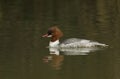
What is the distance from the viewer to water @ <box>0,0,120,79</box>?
15211mm

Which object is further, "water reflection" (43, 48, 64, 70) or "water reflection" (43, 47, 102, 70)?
"water reflection" (43, 47, 102, 70)

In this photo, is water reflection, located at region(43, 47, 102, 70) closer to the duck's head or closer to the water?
the water

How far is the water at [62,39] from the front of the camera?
15.2 metres

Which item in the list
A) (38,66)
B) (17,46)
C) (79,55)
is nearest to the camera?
(38,66)

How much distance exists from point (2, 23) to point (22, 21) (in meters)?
0.92

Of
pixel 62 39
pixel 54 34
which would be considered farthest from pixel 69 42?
pixel 62 39

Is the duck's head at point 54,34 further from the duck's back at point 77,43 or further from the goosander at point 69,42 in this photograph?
the duck's back at point 77,43

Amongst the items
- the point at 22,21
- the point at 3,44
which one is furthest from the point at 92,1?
the point at 3,44

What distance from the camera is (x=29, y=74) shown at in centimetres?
1494

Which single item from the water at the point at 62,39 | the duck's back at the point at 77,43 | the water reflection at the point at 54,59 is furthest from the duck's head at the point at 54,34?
the water reflection at the point at 54,59

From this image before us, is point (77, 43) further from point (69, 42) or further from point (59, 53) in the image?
point (59, 53)

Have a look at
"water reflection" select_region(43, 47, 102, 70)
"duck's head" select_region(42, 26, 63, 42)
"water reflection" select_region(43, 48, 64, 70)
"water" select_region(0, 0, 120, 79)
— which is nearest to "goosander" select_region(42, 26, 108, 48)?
"duck's head" select_region(42, 26, 63, 42)

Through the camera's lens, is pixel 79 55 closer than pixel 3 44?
Yes

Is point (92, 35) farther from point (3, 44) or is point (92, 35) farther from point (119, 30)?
point (3, 44)
